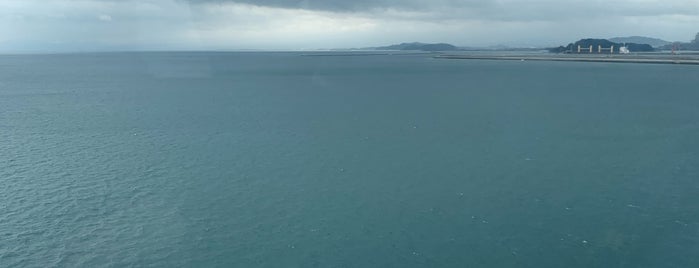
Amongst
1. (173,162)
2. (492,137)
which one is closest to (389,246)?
(173,162)

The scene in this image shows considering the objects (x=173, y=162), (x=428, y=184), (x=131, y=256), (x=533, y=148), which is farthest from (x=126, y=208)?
(x=533, y=148)

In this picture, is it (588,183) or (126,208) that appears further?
(588,183)

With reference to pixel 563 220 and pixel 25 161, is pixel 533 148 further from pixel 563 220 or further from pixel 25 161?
pixel 25 161

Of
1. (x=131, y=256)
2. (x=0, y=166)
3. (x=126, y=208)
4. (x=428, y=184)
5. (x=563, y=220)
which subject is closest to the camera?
(x=131, y=256)

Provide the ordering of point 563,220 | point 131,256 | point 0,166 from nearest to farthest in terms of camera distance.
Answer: point 131,256 < point 563,220 < point 0,166

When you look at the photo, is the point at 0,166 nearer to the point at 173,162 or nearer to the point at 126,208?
the point at 173,162

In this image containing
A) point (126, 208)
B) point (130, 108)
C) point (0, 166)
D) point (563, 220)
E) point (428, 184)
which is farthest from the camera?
point (130, 108)
